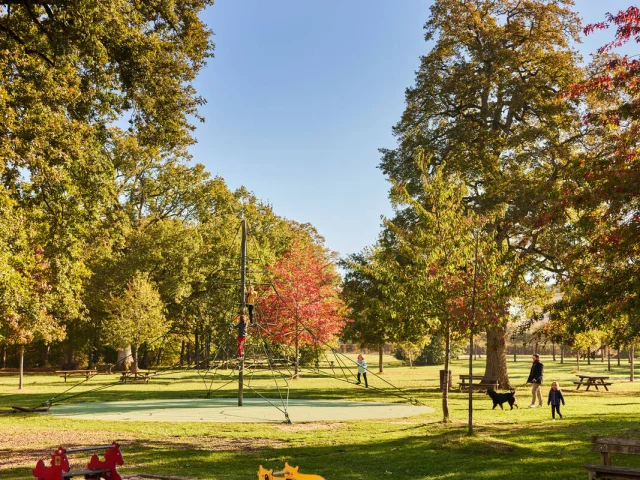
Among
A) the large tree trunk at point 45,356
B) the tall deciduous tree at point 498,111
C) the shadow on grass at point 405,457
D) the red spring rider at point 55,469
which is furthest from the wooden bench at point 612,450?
the large tree trunk at point 45,356

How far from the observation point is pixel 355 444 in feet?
42.2

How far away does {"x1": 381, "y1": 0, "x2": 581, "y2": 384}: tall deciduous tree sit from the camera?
26562 mm

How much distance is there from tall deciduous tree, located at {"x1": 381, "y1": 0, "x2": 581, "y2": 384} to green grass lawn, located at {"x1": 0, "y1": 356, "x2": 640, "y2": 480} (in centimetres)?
969

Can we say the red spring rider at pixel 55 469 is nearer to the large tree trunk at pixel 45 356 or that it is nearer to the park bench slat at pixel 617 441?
the park bench slat at pixel 617 441

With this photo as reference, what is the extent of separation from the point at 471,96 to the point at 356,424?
18.4 metres

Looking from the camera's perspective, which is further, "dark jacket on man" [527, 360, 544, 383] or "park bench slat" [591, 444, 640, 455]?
"dark jacket on man" [527, 360, 544, 383]

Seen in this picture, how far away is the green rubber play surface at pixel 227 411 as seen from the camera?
17516 millimetres

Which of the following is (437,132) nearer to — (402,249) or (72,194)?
(402,249)

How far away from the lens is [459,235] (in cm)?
1533

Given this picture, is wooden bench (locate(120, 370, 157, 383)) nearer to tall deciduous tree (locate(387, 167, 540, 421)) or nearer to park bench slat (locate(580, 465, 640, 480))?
tall deciduous tree (locate(387, 167, 540, 421))

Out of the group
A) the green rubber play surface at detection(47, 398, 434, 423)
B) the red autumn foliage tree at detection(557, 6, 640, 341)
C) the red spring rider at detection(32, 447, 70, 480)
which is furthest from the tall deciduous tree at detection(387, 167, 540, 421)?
the red spring rider at detection(32, 447, 70, 480)

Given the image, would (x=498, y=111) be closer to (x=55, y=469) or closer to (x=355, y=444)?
(x=355, y=444)

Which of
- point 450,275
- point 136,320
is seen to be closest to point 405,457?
point 450,275

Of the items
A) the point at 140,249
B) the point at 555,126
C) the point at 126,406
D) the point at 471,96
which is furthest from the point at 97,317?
the point at 555,126
